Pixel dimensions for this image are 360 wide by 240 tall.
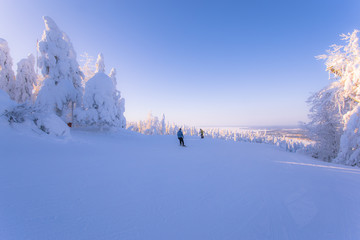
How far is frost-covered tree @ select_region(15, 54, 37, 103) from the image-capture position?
1823 cm

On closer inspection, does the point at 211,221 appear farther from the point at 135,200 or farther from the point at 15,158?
the point at 15,158

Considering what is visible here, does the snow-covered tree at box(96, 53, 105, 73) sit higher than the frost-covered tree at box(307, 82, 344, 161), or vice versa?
the snow-covered tree at box(96, 53, 105, 73)

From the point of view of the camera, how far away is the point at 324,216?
2648 millimetres

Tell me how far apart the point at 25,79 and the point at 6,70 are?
1.84 m

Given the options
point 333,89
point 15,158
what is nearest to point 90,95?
point 15,158

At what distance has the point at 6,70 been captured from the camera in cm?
1742

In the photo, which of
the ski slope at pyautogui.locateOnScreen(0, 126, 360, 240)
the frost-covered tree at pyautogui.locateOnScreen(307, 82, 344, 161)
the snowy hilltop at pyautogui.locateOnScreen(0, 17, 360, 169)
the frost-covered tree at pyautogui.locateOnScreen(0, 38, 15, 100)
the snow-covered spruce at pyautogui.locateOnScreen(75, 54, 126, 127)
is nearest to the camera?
the ski slope at pyautogui.locateOnScreen(0, 126, 360, 240)

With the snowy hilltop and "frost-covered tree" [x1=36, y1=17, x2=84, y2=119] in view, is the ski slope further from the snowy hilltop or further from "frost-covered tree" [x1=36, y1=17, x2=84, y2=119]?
"frost-covered tree" [x1=36, y1=17, x2=84, y2=119]

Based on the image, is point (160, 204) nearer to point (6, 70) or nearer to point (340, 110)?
point (340, 110)

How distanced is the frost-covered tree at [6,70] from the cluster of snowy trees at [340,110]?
3647 centimetres

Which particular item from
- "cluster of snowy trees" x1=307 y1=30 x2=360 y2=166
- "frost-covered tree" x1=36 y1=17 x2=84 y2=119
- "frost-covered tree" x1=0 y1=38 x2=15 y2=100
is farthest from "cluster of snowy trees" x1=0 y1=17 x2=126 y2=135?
"cluster of snowy trees" x1=307 y1=30 x2=360 y2=166

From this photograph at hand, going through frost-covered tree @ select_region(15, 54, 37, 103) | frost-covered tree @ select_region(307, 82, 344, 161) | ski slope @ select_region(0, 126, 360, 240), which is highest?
frost-covered tree @ select_region(15, 54, 37, 103)

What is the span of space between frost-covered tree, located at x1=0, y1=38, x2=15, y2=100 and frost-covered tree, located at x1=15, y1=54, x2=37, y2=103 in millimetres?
A: 606

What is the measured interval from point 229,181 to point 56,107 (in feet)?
58.6
